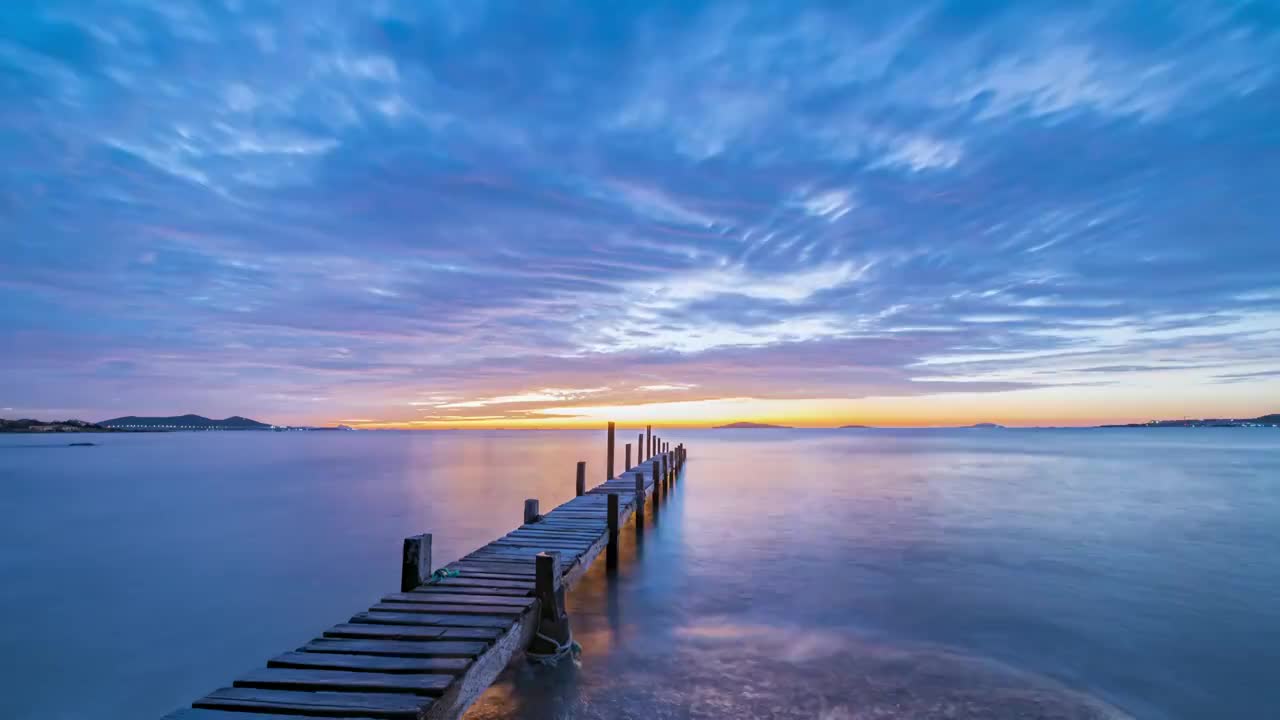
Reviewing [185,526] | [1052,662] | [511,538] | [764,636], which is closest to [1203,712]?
[1052,662]

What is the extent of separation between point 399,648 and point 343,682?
0.80 meters

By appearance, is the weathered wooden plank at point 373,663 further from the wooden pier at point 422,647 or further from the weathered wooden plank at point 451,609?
the weathered wooden plank at point 451,609

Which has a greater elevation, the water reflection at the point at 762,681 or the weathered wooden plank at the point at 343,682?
the weathered wooden plank at the point at 343,682

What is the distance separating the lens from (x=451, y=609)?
6809 millimetres

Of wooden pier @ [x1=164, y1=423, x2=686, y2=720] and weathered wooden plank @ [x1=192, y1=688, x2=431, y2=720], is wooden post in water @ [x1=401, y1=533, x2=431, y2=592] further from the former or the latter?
weathered wooden plank @ [x1=192, y1=688, x2=431, y2=720]

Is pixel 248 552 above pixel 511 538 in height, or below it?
below

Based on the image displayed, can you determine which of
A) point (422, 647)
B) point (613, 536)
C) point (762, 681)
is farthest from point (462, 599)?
point (613, 536)

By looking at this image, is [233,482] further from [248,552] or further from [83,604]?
[83,604]

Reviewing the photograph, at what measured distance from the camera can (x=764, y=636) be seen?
9.53 meters

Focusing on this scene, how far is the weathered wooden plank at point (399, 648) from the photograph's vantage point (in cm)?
550

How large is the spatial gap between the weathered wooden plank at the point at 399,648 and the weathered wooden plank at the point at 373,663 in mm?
101

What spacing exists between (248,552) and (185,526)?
6.13 m

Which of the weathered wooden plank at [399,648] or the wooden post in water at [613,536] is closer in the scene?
the weathered wooden plank at [399,648]

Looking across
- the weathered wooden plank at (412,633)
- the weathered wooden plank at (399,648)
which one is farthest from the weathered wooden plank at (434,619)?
the weathered wooden plank at (399,648)
